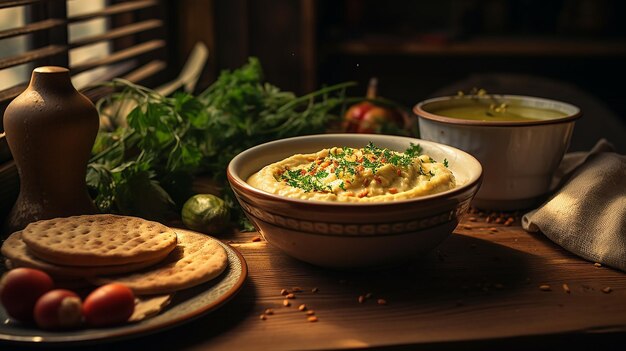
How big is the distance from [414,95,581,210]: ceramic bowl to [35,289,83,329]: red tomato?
35.5 inches

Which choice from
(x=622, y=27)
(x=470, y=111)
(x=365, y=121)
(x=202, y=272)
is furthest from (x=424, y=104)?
(x=622, y=27)

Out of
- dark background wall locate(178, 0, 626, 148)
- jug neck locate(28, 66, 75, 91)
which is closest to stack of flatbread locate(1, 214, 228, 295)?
jug neck locate(28, 66, 75, 91)

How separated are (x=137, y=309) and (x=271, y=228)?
0.28 m

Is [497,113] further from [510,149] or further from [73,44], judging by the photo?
[73,44]

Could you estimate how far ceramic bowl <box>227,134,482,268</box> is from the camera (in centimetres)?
125

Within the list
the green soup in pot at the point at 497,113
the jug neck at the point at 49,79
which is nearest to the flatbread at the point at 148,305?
the jug neck at the point at 49,79

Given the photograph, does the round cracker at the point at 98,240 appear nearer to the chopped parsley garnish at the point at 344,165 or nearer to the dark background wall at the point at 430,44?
the chopped parsley garnish at the point at 344,165

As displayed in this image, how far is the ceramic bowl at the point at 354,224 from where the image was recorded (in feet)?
4.09

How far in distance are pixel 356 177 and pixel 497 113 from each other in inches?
23.8

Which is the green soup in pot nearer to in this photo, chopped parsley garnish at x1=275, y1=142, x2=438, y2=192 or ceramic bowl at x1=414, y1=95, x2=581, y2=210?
ceramic bowl at x1=414, y1=95, x2=581, y2=210

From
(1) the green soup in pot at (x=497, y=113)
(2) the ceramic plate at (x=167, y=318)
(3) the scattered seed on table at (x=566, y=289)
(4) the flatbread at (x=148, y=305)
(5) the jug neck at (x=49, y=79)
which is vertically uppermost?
(5) the jug neck at (x=49, y=79)

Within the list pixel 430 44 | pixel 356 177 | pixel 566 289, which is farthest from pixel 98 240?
pixel 430 44

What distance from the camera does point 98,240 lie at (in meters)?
1.25

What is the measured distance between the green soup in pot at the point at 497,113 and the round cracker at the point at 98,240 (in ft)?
2.60
